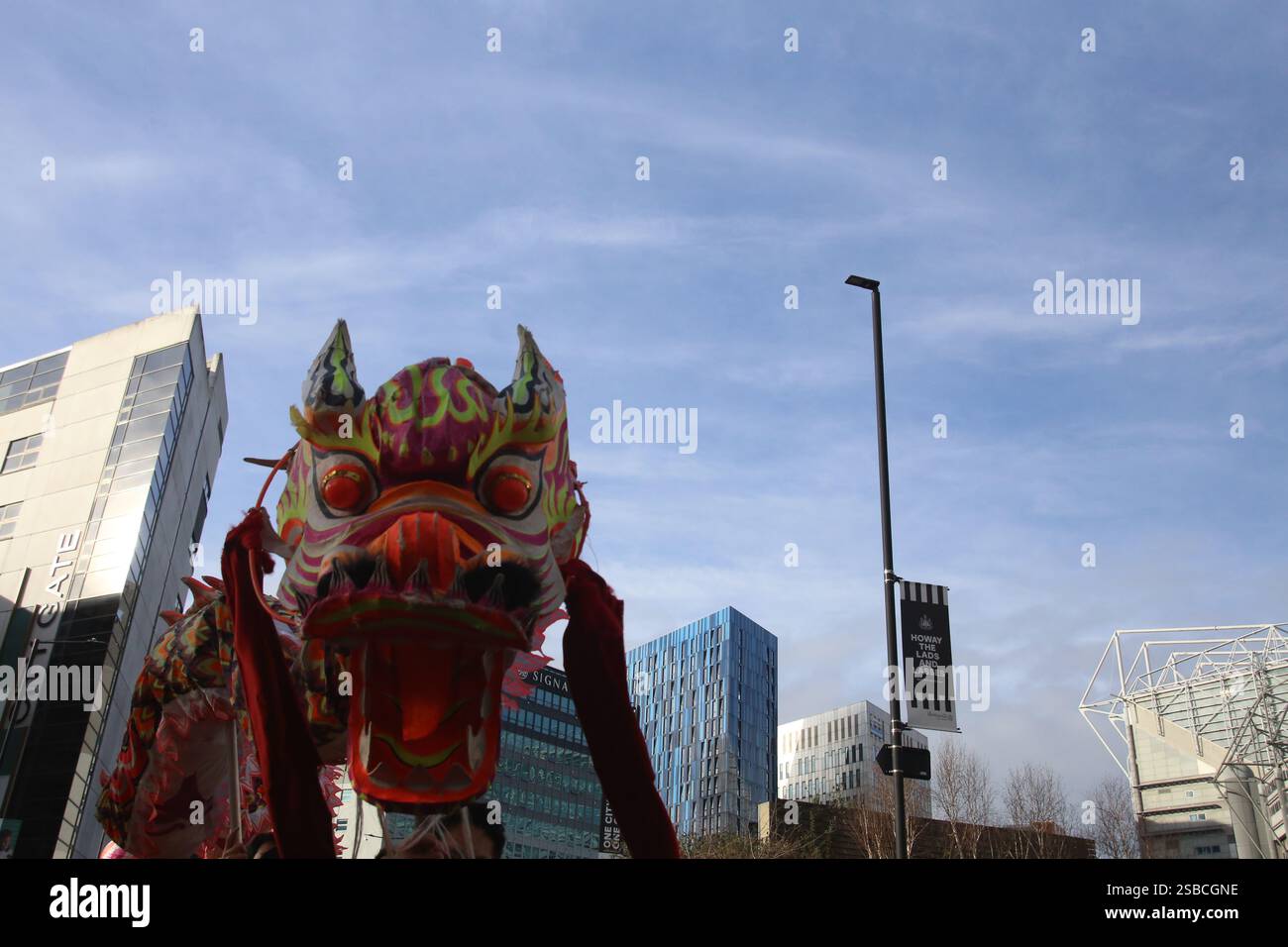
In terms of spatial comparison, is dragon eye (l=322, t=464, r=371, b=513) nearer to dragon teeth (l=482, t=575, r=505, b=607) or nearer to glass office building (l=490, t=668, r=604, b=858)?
dragon teeth (l=482, t=575, r=505, b=607)

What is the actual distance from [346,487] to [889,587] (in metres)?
5.70

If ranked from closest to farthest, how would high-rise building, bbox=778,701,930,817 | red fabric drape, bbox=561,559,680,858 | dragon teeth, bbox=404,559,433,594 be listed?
dragon teeth, bbox=404,559,433,594
red fabric drape, bbox=561,559,680,858
high-rise building, bbox=778,701,930,817

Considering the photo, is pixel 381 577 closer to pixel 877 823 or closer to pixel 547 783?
pixel 877 823

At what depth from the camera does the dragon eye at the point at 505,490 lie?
818 centimetres

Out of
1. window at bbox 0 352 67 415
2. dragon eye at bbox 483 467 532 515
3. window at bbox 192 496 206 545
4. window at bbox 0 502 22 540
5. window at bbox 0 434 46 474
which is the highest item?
window at bbox 0 352 67 415

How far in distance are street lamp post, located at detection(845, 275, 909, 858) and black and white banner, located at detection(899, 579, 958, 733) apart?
13 cm

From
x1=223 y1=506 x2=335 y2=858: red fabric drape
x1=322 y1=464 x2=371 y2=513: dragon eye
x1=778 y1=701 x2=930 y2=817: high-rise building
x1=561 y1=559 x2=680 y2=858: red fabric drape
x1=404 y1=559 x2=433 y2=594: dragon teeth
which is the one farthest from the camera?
x1=778 y1=701 x2=930 y2=817: high-rise building

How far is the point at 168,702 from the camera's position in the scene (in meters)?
12.4

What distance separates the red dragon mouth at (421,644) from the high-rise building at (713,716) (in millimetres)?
95466

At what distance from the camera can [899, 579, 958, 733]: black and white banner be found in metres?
10.6

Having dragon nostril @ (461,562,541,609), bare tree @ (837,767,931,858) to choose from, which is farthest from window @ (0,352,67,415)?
dragon nostril @ (461,562,541,609)

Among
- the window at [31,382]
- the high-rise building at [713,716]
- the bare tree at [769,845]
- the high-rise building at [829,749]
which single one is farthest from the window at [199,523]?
the high-rise building at [829,749]

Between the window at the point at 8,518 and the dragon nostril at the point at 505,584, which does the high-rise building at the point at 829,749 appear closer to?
the window at the point at 8,518
